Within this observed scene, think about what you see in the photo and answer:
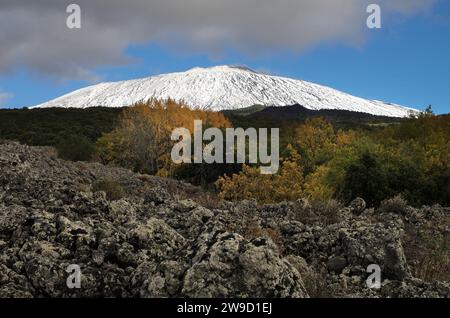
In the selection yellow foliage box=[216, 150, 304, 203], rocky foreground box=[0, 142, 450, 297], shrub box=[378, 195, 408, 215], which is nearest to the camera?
rocky foreground box=[0, 142, 450, 297]

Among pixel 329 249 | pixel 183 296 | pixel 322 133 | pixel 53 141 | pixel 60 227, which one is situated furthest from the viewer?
pixel 53 141

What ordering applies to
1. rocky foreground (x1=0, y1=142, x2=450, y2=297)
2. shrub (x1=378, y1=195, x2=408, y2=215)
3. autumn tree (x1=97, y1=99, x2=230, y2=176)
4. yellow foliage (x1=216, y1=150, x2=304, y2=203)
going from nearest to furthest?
rocky foreground (x1=0, y1=142, x2=450, y2=297), shrub (x1=378, y1=195, x2=408, y2=215), yellow foliage (x1=216, y1=150, x2=304, y2=203), autumn tree (x1=97, y1=99, x2=230, y2=176)

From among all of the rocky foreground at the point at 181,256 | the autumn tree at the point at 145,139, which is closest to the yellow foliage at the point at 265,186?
the rocky foreground at the point at 181,256

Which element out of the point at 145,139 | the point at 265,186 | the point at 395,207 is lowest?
the point at 395,207

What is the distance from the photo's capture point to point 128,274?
206 inches

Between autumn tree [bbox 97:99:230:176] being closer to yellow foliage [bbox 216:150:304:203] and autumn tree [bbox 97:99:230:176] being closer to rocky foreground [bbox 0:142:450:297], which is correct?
yellow foliage [bbox 216:150:304:203]

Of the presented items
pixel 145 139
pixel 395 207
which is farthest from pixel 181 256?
pixel 145 139

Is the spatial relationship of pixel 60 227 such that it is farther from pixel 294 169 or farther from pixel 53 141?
pixel 53 141

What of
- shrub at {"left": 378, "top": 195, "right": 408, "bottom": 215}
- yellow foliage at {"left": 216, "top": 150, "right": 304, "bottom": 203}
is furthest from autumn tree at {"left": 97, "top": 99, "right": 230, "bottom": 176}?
shrub at {"left": 378, "top": 195, "right": 408, "bottom": 215}

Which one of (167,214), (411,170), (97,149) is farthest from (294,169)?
(97,149)

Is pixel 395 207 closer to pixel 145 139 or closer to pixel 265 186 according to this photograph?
pixel 265 186

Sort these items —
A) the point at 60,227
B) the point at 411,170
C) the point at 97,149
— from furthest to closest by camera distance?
1. the point at 97,149
2. the point at 411,170
3. the point at 60,227

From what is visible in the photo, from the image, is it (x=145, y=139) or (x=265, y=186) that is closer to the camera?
(x=265, y=186)
